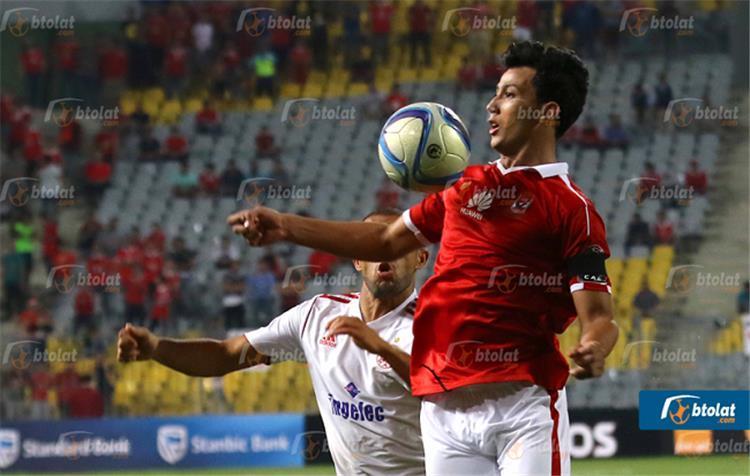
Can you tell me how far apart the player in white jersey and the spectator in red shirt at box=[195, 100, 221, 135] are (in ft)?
49.6

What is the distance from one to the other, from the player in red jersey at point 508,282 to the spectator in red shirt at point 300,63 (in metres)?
16.9

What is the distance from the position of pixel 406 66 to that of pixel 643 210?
514 cm

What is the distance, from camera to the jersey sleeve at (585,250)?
4.21 m

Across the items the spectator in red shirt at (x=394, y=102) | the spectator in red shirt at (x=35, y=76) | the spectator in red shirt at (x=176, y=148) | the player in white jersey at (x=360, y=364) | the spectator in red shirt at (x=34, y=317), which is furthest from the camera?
the spectator in red shirt at (x=35, y=76)

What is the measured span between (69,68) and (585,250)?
18.1 meters

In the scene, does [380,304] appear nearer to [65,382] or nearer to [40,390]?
[65,382]

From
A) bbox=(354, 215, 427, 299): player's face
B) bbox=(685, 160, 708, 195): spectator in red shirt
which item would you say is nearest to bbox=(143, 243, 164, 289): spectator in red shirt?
bbox=(685, 160, 708, 195): spectator in red shirt

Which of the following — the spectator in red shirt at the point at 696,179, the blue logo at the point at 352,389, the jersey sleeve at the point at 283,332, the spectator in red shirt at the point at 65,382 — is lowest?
the blue logo at the point at 352,389

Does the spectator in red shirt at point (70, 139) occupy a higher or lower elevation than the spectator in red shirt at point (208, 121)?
lower

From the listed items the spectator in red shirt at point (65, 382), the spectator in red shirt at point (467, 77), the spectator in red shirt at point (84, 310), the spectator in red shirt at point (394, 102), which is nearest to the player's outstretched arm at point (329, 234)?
the spectator in red shirt at point (65, 382)

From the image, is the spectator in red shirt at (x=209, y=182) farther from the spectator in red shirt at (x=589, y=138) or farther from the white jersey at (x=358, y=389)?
the white jersey at (x=358, y=389)

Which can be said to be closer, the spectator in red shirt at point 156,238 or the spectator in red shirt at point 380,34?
the spectator in red shirt at point 156,238

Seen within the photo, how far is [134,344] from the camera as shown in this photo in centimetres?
488

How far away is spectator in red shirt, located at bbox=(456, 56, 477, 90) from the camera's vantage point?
20453 millimetres
